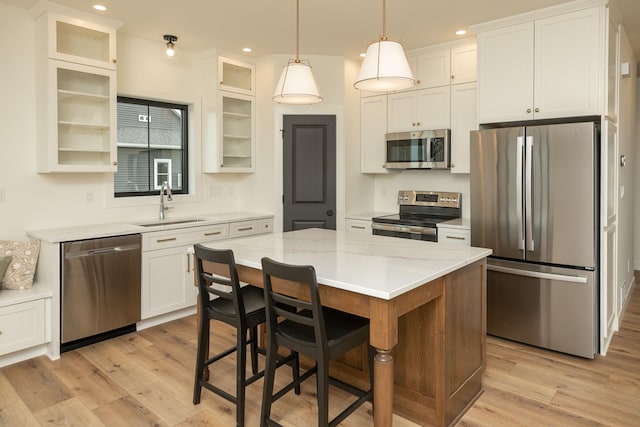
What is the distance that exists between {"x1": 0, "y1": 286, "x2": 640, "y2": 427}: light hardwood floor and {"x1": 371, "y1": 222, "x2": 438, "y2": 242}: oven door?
110cm

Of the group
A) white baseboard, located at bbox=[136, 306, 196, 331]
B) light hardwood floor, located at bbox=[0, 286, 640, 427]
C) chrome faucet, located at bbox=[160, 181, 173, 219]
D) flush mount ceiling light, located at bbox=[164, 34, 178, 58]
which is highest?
flush mount ceiling light, located at bbox=[164, 34, 178, 58]

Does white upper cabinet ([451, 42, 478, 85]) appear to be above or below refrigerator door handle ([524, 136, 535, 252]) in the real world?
above

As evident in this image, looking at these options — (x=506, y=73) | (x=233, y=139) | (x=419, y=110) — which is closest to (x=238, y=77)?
(x=233, y=139)

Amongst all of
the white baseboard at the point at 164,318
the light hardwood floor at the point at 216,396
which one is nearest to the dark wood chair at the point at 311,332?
the light hardwood floor at the point at 216,396

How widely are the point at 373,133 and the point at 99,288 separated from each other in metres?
3.19

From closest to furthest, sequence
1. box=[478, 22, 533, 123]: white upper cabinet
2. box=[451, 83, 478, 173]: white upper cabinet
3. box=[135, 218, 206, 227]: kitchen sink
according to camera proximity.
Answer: box=[478, 22, 533, 123]: white upper cabinet → box=[135, 218, 206, 227]: kitchen sink → box=[451, 83, 478, 173]: white upper cabinet

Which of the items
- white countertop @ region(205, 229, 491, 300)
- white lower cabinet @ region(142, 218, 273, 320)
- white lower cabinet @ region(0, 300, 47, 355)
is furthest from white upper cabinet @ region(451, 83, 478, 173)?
white lower cabinet @ region(0, 300, 47, 355)

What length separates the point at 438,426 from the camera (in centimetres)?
230

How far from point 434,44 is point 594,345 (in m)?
3.07

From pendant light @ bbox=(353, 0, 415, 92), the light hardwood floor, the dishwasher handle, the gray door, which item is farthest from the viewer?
the gray door

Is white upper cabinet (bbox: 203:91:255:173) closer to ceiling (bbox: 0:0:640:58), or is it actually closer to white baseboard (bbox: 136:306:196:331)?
ceiling (bbox: 0:0:640:58)

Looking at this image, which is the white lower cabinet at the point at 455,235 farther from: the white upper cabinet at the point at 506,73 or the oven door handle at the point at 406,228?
the white upper cabinet at the point at 506,73

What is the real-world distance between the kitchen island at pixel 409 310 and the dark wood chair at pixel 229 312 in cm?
15

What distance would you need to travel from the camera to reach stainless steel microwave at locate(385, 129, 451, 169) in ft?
14.4
